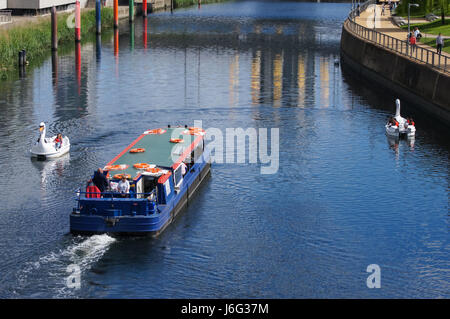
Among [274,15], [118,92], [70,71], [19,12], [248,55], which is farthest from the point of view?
[274,15]

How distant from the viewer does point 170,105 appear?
7088 centimetres

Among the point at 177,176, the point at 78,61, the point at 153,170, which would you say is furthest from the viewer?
the point at 78,61

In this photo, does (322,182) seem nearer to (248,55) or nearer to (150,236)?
(150,236)

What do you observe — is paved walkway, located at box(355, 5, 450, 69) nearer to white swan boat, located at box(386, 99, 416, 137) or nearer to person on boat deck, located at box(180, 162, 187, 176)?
white swan boat, located at box(386, 99, 416, 137)

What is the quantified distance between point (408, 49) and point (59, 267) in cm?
5439

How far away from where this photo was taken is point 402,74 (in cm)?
7812

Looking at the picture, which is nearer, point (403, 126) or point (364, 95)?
point (403, 126)

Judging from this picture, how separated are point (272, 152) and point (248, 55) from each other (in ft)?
161

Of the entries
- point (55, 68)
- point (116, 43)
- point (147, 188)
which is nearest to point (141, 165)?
point (147, 188)

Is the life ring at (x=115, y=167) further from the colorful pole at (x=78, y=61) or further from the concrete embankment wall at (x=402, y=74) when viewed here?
the colorful pole at (x=78, y=61)

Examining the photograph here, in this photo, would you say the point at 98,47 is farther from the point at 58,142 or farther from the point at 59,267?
the point at 59,267

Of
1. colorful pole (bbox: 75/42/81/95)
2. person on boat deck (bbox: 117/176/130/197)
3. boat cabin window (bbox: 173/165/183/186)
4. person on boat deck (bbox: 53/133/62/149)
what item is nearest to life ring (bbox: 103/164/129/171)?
boat cabin window (bbox: 173/165/183/186)

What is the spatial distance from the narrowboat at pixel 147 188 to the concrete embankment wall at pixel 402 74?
82.2ft
